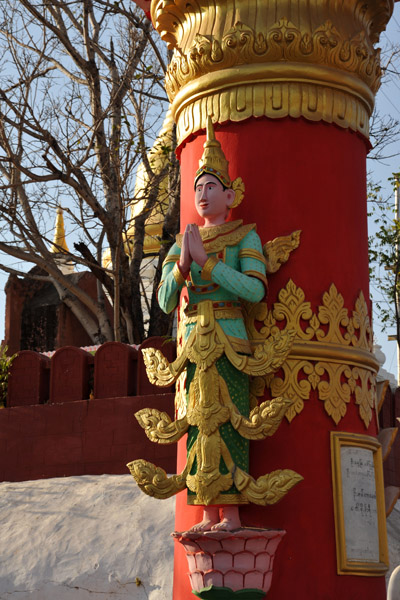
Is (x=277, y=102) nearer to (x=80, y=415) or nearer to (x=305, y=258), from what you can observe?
(x=305, y=258)

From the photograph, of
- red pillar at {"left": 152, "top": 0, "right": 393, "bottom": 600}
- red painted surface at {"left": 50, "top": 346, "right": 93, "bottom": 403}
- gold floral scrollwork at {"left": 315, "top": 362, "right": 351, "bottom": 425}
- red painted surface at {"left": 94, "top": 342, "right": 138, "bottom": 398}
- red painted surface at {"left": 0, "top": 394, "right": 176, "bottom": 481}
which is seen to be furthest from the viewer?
red painted surface at {"left": 50, "top": 346, "right": 93, "bottom": 403}

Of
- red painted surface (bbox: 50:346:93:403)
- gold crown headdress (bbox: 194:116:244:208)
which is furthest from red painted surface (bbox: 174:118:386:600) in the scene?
red painted surface (bbox: 50:346:93:403)

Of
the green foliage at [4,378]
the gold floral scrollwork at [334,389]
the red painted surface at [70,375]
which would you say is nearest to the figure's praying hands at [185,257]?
the gold floral scrollwork at [334,389]

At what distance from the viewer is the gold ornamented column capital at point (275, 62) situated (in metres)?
5.76

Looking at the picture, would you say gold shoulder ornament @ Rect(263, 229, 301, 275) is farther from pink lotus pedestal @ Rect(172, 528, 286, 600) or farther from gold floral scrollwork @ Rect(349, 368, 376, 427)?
pink lotus pedestal @ Rect(172, 528, 286, 600)

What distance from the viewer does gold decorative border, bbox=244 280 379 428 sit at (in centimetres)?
543

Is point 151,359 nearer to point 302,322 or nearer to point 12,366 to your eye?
point 302,322

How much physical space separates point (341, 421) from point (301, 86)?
195 centimetres

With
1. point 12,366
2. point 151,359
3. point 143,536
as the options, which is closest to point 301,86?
point 151,359

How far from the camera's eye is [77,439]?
30.0ft

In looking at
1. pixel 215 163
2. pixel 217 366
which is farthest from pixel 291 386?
pixel 215 163

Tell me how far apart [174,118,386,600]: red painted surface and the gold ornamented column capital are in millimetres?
100

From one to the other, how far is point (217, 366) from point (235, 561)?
1.00 m

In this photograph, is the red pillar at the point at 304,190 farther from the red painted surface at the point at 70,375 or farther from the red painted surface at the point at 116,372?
the red painted surface at the point at 70,375
